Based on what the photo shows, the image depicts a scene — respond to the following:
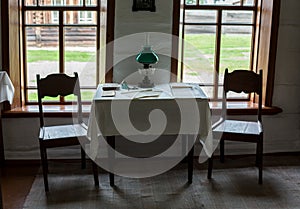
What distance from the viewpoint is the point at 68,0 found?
404 cm

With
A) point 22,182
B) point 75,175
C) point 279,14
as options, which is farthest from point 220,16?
point 22,182

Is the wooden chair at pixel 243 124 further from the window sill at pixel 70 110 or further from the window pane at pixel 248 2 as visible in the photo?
the window pane at pixel 248 2

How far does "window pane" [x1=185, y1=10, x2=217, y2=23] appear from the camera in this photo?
4152 millimetres

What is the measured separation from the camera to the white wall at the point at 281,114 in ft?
12.9

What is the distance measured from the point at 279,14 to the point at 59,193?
2.46 metres

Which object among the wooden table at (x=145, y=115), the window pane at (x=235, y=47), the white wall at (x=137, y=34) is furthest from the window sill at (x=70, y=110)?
the wooden table at (x=145, y=115)

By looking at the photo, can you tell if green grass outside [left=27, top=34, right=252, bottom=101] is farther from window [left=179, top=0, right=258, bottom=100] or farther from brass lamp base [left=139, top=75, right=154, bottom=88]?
brass lamp base [left=139, top=75, right=154, bottom=88]

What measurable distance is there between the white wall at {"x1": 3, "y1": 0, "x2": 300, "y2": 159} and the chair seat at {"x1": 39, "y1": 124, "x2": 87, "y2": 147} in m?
0.45

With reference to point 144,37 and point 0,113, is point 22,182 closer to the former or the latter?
point 0,113

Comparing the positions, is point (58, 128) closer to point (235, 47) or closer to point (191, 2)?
point (191, 2)

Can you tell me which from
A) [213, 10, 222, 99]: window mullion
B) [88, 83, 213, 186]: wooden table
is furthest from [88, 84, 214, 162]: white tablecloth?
[213, 10, 222, 99]: window mullion

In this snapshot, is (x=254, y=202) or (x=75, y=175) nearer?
(x=254, y=202)

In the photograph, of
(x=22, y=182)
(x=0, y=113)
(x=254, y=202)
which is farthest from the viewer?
(x=0, y=113)

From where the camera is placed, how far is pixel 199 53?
422cm
